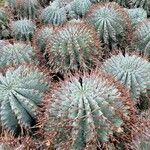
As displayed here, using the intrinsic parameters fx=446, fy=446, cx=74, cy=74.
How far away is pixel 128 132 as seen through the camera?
3676 mm

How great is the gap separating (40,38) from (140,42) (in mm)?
1248

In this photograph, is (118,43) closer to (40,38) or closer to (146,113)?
(40,38)

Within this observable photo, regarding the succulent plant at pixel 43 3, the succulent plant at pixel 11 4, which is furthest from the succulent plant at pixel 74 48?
the succulent plant at pixel 43 3

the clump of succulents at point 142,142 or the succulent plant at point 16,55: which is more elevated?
the succulent plant at point 16,55

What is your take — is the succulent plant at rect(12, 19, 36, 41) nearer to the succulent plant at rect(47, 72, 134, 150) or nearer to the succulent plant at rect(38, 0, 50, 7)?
the succulent plant at rect(38, 0, 50, 7)

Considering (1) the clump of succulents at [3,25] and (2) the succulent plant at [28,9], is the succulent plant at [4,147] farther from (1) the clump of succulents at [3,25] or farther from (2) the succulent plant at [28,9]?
(2) the succulent plant at [28,9]

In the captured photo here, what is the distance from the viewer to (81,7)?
6535 millimetres

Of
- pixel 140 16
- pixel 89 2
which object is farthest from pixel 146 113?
pixel 89 2

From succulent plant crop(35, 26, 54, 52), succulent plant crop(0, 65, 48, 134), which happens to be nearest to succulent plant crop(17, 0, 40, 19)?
succulent plant crop(35, 26, 54, 52)

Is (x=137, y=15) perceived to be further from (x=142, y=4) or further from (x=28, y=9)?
(x=28, y=9)

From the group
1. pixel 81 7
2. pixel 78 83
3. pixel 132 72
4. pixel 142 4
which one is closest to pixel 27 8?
pixel 81 7

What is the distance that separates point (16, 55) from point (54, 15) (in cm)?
158

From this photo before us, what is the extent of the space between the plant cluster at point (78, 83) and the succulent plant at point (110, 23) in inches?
0.5

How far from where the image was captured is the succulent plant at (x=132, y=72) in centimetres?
437
